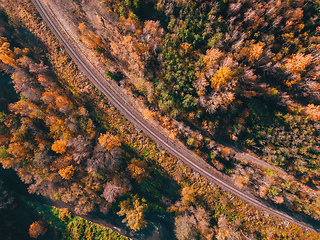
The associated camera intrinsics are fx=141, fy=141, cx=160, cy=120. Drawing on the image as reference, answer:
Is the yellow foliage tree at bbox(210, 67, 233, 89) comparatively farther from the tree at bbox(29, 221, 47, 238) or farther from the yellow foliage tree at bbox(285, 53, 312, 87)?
the tree at bbox(29, 221, 47, 238)

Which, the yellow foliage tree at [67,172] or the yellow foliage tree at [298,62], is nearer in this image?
the yellow foliage tree at [298,62]

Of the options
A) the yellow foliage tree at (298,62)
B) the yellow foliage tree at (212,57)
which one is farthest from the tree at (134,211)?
the yellow foliage tree at (298,62)

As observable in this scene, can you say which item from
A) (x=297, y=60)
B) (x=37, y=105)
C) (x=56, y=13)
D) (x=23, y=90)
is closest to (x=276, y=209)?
(x=297, y=60)

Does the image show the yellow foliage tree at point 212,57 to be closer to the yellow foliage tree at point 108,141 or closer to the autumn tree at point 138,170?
the yellow foliage tree at point 108,141

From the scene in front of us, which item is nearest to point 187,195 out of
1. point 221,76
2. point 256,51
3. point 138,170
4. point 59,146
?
point 138,170

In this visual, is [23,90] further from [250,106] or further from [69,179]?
[250,106]

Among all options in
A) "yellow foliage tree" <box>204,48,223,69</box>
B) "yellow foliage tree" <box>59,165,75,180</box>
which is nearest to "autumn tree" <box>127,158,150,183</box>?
"yellow foliage tree" <box>59,165,75,180</box>
